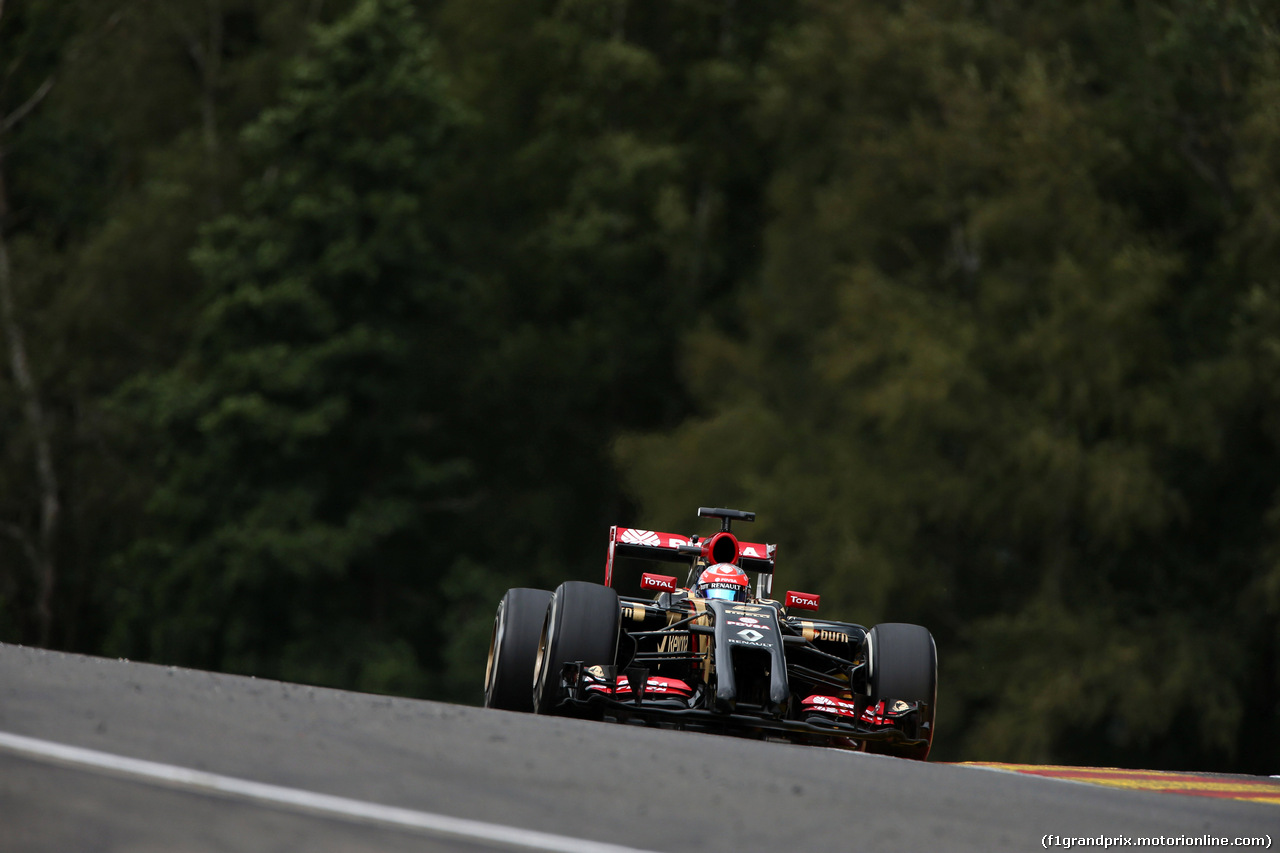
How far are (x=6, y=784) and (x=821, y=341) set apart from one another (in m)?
28.7

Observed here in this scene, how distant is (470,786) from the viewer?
6.75m

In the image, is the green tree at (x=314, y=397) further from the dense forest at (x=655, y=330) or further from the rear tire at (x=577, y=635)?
the rear tire at (x=577, y=635)

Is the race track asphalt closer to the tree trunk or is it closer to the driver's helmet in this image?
the driver's helmet

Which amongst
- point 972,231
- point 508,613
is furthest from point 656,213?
point 508,613

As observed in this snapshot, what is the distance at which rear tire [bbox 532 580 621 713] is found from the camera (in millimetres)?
11922

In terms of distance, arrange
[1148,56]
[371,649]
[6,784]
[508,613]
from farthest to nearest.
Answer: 1. [371,649]
2. [1148,56]
3. [508,613]
4. [6,784]

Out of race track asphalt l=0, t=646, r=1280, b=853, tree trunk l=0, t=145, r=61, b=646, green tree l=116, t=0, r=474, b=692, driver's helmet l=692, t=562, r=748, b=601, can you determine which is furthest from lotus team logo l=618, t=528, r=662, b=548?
tree trunk l=0, t=145, r=61, b=646

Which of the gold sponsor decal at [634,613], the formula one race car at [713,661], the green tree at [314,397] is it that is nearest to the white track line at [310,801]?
the formula one race car at [713,661]

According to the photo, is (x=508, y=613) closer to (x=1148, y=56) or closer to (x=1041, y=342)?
(x=1041, y=342)

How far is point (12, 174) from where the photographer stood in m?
45.5

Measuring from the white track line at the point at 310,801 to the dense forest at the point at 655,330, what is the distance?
23204 millimetres

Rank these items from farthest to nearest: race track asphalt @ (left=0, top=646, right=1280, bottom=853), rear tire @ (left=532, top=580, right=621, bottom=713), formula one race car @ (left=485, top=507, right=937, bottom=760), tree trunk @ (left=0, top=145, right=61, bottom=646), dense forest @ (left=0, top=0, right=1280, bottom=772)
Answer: tree trunk @ (left=0, top=145, right=61, bottom=646), dense forest @ (left=0, top=0, right=1280, bottom=772), rear tire @ (left=532, top=580, right=621, bottom=713), formula one race car @ (left=485, top=507, right=937, bottom=760), race track asphalt @ (left=0, top=646, right=1280, bottom=853)

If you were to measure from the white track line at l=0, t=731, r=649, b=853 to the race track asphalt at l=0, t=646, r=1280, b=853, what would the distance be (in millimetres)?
75

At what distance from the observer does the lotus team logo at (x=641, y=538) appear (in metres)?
14.1
